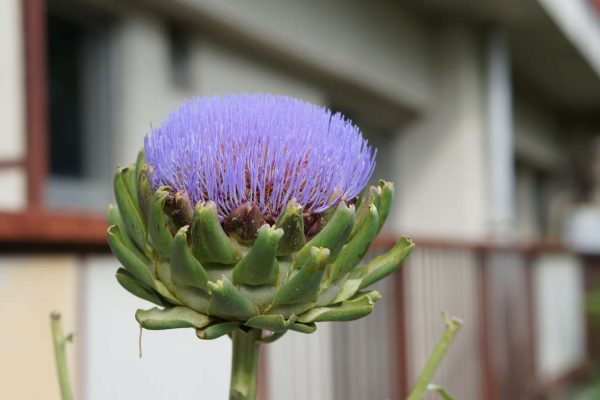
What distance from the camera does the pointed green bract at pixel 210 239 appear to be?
76cm

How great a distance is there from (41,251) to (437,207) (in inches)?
149

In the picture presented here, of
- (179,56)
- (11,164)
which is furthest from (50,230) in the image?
(179,56)

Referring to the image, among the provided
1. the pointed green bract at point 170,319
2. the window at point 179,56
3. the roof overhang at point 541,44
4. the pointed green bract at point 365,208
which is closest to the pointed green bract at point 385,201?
the pointed green bract at point 365,208

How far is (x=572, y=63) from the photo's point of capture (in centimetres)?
619

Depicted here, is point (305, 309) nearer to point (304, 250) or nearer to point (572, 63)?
point (304, 250)

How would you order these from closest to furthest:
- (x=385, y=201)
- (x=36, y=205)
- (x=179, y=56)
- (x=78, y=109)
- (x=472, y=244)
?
(x=385, y=201) < (x=36, y=205) < (x=78, y=109) < (x=179, y=56) < (x=472, y=244)

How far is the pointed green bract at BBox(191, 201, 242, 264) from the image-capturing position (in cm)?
76

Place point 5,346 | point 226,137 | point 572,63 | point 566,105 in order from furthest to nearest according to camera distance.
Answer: point 566,105 < point 572,63 < point 5,346 < point 226,137

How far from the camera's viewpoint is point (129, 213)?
0.84 metres

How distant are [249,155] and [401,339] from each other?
2.53m

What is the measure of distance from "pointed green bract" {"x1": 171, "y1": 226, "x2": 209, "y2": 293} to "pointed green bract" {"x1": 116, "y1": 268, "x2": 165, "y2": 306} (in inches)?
1.4

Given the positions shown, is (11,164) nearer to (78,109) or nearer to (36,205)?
(36,205)

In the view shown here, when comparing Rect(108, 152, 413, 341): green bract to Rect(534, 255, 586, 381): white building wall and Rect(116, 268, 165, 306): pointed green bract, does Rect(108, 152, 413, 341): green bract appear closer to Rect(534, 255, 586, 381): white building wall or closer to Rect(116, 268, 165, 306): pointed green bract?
Rect(116, 268, 165, 306): pointed green bract

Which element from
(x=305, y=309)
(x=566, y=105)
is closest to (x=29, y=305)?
(x=305, y=309)
